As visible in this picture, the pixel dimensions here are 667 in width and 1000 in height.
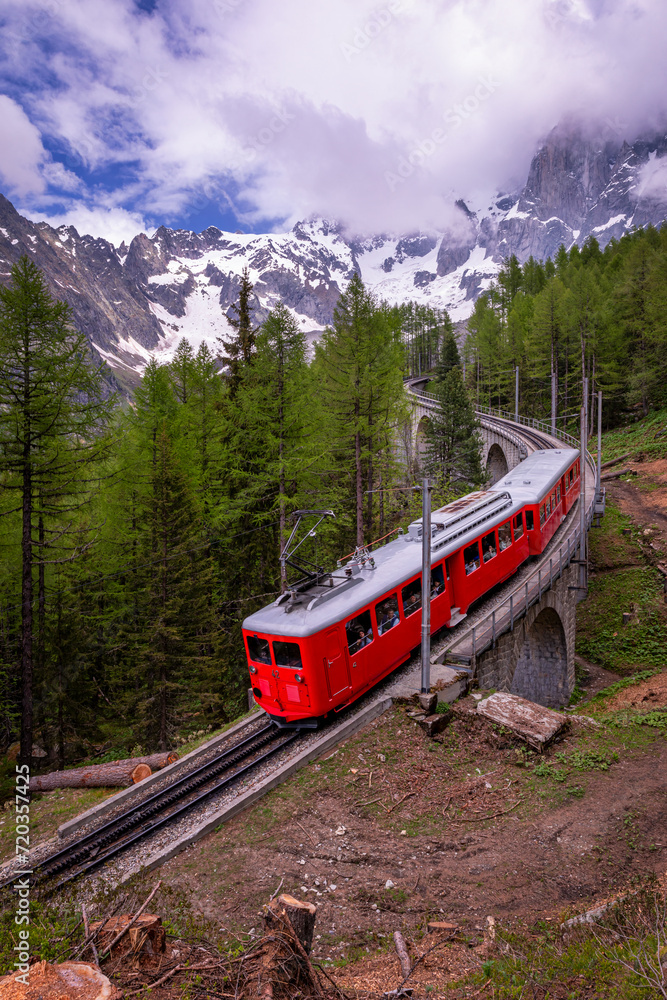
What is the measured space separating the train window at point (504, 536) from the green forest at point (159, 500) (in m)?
5.14

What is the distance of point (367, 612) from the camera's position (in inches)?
435

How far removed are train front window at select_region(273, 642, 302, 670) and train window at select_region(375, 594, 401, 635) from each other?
2152mm

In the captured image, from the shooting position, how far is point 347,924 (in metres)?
6.21

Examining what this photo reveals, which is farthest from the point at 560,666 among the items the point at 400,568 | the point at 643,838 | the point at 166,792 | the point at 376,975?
the point at 376,975

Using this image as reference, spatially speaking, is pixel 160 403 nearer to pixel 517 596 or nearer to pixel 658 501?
pixel 517 596

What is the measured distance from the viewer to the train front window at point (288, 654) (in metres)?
10.00

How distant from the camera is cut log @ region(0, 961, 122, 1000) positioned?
3301 mm

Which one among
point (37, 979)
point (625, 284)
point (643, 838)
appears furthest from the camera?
point (625, 284)

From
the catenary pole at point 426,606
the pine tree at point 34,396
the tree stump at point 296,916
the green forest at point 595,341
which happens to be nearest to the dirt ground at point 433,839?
the catenary pole at point 426,606

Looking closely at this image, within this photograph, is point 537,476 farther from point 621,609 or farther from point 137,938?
point 137,938

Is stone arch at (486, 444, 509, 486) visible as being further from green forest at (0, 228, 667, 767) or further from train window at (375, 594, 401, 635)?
train window at (375, 594, 401, 635)

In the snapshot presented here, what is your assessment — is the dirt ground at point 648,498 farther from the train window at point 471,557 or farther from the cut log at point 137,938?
the cut log at point 137,938

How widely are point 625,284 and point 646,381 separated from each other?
9.29 m

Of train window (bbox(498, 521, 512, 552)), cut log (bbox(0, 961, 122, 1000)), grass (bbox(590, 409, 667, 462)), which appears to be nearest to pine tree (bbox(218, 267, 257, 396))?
train window (bbox(498, 521, 512, 552))
